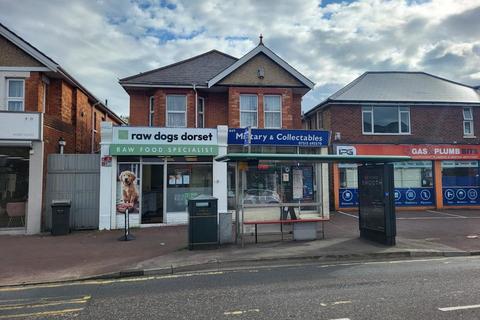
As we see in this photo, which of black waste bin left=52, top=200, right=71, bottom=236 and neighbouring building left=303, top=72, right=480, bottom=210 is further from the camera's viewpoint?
neighbouring building left=303, top=72, right=480, bottom=210

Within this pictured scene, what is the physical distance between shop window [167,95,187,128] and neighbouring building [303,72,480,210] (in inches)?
335

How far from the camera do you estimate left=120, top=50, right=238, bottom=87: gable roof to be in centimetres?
1662

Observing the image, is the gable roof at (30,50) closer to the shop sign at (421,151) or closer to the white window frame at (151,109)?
the white window frame at (151,109)

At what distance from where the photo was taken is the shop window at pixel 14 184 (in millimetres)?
12867

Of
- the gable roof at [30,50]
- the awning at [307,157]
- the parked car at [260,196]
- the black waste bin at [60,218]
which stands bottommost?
the black waste bin at [60,218]

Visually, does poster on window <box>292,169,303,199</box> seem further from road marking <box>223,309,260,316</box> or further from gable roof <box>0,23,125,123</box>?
gable roof <box>0,23,125,123</box>

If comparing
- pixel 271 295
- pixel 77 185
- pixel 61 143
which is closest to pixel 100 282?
pixel 271 295

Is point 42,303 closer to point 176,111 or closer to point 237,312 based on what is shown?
point 237,312

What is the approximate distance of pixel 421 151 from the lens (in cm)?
2025

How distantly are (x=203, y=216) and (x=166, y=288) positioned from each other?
11.1 feet

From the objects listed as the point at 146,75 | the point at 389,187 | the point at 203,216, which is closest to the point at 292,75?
the point at 146,75

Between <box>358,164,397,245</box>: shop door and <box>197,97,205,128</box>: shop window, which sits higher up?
<box>197,97,205,128</box>: shop window

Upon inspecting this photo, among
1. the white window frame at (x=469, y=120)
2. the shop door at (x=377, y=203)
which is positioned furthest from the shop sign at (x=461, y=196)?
the shop door at (x=377, y=203)

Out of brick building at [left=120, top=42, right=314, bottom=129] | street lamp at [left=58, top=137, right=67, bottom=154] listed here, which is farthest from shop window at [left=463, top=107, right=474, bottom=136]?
street lamp at [left=58, top=137, right=67, bottom=154]
